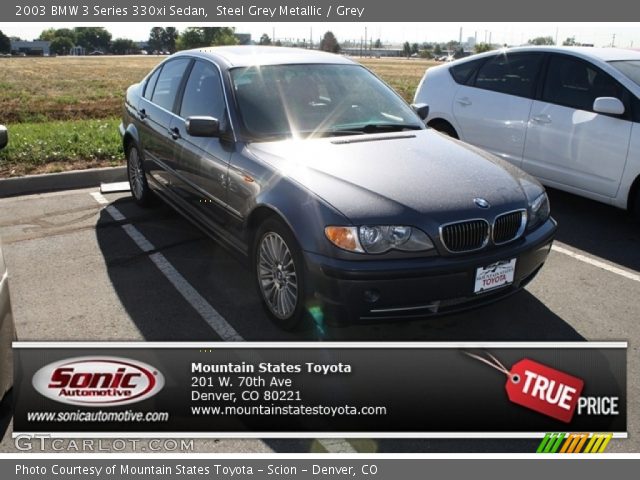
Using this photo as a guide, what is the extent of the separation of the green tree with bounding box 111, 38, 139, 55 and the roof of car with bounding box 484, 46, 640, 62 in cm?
13739

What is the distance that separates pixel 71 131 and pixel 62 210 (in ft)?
11.6

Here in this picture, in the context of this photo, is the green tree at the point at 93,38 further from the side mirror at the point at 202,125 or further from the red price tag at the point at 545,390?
the red price tag at the point at 545,390

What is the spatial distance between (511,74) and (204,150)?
3800 mm

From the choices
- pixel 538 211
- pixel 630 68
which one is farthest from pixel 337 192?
pixel 630 68

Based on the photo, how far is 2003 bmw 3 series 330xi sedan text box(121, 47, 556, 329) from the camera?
133 inches

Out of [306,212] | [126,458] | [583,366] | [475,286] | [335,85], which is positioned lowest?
[126,458]

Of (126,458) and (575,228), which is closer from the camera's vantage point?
(126,458)

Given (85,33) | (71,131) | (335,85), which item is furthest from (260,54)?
(85,33)

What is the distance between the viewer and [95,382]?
316 centimetres

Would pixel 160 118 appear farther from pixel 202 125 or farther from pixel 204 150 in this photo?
pixel 202 125

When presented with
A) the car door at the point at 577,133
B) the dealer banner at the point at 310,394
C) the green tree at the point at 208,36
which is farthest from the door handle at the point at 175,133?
the green tree at the point at 208,36

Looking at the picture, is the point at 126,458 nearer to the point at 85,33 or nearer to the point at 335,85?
the point at 335,85

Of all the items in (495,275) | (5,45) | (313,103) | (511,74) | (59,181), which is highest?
(5,45)

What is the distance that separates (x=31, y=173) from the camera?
7.37 metres
